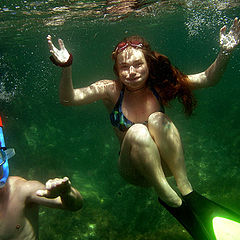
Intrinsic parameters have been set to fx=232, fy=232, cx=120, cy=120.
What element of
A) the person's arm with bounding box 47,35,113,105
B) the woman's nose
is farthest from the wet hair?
the person's arm with bounding box 47,35,113,105

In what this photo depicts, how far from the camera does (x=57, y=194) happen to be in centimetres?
264

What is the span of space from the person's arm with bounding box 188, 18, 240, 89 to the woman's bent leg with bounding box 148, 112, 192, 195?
994mm

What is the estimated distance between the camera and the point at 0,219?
3271mm

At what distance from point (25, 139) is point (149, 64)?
897cm

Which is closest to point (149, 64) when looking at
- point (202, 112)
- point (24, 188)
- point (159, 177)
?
point (159, 177)

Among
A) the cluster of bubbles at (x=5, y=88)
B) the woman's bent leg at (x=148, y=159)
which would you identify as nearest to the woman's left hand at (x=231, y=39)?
the woman's bent leg at (x=148, y=159)

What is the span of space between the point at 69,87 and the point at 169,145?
185cm

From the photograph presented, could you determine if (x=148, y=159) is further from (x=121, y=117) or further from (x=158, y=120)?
(x=121, y=117)

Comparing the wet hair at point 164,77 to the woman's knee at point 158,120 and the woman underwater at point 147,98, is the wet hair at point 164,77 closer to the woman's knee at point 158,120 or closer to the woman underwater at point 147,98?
the woman underwater at point 147,98

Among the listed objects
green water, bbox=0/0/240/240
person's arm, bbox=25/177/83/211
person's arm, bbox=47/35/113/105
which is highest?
person's arm, bbox=47/35/113/105

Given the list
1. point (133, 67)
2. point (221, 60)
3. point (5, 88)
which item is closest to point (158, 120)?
point (133, 67)

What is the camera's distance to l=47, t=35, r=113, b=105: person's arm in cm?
365

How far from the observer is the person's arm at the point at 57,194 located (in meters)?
2.55

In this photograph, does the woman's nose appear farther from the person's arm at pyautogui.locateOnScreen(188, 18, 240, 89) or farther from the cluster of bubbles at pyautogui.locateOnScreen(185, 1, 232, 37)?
the cluster of bubbles at pyautogui.locateOnScreen(185, 1, 232, 37)
